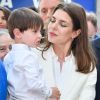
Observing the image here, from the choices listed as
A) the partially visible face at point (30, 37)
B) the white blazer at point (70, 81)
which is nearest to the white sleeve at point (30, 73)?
the partially visible face at point (30, 37)

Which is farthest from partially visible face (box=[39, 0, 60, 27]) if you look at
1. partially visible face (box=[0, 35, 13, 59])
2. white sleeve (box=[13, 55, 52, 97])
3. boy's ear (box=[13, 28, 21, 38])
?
white sleeve (box=[13, 55, 52, 97])

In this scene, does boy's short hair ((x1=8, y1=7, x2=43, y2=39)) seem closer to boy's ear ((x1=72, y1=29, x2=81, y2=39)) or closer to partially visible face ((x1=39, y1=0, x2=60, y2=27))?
boy's ear ((x1=72, y1=29, x2=81, y2=39))

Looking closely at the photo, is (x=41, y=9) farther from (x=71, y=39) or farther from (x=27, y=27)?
(x=27, y=27)

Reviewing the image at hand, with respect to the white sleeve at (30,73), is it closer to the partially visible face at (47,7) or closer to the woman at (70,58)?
the woman at (70,58)

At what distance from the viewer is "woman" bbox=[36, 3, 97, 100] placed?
2371mm

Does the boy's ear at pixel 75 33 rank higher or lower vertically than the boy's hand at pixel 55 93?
higher

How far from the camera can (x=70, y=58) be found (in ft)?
8.04

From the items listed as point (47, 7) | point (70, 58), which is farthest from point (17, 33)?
point (47, 7)

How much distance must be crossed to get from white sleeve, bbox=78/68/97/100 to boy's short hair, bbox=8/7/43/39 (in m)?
0.49

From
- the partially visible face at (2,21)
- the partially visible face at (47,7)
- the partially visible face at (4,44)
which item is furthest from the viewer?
the partially visible face at (2,21)

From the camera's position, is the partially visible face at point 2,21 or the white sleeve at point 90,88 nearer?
the white sleeve at point 90,88

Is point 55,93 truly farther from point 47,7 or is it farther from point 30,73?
point 47,7

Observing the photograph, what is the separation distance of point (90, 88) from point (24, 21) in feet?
2.07

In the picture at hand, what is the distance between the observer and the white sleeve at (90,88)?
237 centimetres
